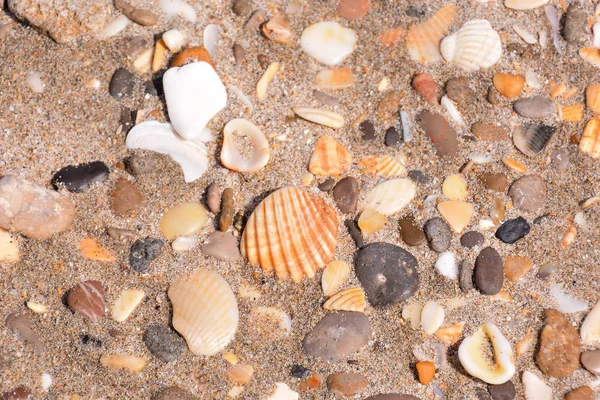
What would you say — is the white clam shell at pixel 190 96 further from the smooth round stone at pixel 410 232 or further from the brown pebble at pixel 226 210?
the smooth round stone at pixel 410 232

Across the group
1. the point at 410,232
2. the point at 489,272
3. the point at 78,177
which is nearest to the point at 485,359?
the point at 489,272

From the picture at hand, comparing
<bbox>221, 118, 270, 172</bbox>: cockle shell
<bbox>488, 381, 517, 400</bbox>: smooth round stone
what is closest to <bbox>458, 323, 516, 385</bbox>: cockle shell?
<bbox>488, 381, 517, 400</bbox>: smooth round stone

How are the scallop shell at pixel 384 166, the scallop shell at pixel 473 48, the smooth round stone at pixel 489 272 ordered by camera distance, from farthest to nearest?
the scallop shell at pixel 473 48, the scallop shell at pixel 384 166, the smooth round stone at pixel 489 272

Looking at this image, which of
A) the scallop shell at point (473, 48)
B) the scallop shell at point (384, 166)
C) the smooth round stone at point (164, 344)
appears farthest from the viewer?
the scallop shell at point (473, 48)

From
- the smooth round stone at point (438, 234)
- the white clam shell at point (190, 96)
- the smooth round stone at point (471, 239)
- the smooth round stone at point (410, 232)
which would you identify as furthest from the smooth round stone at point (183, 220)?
the smooth round stone at point (471, 239)

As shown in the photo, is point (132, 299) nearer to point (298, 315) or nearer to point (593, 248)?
point (298, 315)
